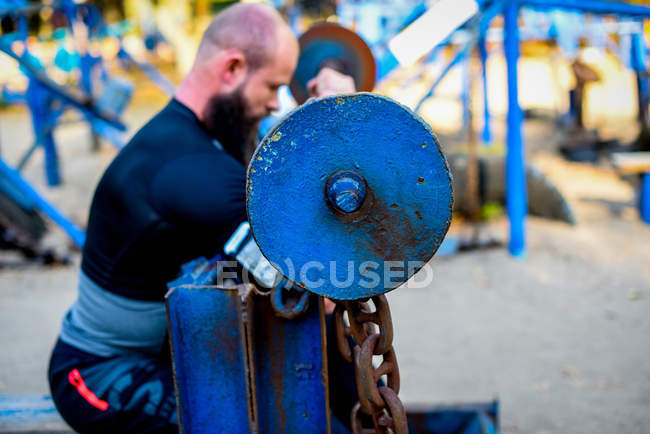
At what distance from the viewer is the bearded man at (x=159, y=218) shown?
4.23 feet

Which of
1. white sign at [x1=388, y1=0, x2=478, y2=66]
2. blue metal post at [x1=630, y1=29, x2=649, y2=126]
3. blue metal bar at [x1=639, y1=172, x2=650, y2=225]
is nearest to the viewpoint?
white sign at [x1=388, y1=0, x2=478, y2=66]

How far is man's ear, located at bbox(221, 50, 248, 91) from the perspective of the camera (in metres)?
1.52

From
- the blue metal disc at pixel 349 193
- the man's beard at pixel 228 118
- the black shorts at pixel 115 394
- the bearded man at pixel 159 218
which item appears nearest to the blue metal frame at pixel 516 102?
the bearded man at pixel 159 218

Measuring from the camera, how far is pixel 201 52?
1.59 m

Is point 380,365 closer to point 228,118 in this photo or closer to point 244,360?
point 244,360

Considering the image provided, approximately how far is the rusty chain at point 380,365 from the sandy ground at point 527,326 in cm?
120

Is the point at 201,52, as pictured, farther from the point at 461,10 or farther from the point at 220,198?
the point at 461,10

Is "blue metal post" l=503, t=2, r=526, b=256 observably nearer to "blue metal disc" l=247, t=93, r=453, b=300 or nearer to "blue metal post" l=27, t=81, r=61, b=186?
"blue metal disc" l=247, t=93, r=453, b=300

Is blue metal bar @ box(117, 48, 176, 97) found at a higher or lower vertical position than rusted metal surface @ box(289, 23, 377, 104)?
higher

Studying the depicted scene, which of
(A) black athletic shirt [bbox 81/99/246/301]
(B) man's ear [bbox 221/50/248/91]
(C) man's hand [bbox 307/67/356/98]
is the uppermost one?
(B) man's ear [bbox 221/50/248/91]

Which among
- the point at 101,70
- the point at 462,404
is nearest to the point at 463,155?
the point at 462,404

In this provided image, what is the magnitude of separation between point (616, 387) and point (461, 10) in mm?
1897

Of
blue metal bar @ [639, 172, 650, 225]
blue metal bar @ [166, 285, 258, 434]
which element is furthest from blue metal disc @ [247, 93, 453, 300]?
blue metal bar @ [639, 172, 650, 225]

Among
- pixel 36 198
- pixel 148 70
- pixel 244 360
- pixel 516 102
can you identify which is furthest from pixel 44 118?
pixel 244 360
